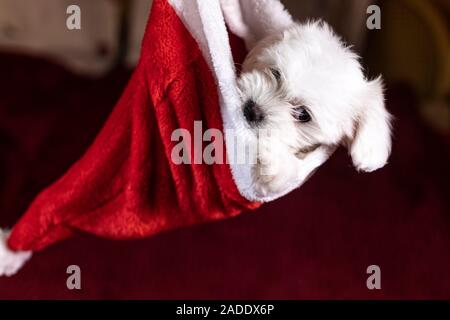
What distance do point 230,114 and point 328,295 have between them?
25.3 inches

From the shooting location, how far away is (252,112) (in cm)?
69

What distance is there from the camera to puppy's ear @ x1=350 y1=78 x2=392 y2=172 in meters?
0.72

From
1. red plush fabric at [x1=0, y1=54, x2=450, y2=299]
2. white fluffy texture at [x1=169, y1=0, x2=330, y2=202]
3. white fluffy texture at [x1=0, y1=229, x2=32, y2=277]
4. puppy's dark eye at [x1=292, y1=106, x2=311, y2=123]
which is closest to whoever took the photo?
white fluffy texture at [x1=169, y1=0, x2=330, y2=202]

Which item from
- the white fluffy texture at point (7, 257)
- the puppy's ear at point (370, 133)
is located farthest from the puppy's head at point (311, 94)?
the white fluffy texture at point (7, 257)

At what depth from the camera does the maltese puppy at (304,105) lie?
2.20 feet

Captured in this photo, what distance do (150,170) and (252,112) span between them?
0.53 ft

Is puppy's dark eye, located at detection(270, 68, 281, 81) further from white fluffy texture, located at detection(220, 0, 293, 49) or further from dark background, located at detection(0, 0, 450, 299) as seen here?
dark background, located at detection(0, 0, 450, 299)

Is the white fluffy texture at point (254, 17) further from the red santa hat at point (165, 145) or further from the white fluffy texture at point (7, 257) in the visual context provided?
the white fluffy texture at point (7, 257)

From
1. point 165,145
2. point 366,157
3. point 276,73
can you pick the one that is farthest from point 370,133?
point 165,145

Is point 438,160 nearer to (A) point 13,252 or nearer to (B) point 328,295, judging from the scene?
(B) point 328,295

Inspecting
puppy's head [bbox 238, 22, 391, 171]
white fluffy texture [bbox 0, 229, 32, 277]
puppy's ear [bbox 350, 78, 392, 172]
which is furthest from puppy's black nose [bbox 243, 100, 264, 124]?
white fluffy texture [bbox 0, 229, 32, 277]
